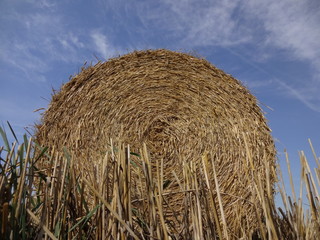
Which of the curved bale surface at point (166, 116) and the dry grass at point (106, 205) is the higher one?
the curved bale surface at point (166, 116)

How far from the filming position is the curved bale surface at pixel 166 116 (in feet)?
9.34

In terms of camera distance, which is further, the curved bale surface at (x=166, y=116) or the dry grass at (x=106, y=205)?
the curved bale surface at (x=166, y=116)

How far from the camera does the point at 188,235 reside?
43.3 inches

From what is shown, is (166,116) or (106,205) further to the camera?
(166,116)

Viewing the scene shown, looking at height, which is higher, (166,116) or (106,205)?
(166,116)

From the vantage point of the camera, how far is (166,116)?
305 centimetres

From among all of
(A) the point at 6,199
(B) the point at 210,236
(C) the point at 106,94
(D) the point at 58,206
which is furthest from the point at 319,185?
(C) the point at 106,94

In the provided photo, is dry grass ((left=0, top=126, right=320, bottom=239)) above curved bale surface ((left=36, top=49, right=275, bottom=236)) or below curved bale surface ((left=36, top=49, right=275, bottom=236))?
below

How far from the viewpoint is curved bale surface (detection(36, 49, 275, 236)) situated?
2.85m

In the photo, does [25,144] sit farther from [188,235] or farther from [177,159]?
[177,159]

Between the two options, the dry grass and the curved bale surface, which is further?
the curved bale surface

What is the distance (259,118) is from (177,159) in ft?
2.29

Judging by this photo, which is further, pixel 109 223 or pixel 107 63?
pixel 107 63

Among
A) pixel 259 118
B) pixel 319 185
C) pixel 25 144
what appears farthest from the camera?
pixel 259 118
